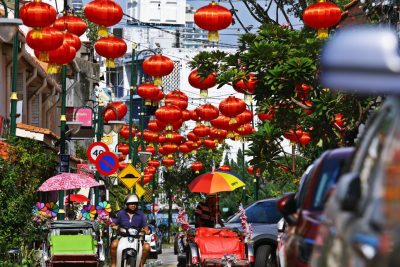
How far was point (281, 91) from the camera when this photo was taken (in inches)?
982

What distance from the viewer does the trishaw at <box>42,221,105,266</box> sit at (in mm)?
24203

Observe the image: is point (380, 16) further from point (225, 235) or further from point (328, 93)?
point (225, 235)

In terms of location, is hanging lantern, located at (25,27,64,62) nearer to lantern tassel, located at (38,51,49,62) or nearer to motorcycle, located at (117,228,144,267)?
lantern tassel, located at (38,51,49,62)

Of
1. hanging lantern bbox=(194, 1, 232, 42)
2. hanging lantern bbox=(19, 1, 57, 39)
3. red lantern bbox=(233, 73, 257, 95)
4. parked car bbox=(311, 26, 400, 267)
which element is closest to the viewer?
parked car bbox=(311, 26, 400, 267)

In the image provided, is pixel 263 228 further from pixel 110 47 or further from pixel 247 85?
pixel 110 47

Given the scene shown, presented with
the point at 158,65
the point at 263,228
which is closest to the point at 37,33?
the point at 158,65


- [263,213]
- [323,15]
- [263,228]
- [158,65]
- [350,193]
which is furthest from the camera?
[158,65]

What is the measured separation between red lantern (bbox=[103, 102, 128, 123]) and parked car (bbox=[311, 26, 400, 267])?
3496 cm

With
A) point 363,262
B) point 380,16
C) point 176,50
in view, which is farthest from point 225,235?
point 176,50

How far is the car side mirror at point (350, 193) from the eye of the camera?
700cm

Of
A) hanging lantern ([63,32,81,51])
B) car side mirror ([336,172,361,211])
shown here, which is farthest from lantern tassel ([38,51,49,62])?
car side mirror ([336,172,361,211])

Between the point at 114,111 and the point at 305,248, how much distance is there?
33.8 metres

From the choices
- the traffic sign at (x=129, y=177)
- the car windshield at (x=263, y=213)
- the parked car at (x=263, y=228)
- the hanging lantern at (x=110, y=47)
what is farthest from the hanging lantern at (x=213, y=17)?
the traffic sign at (x=129, y=177)

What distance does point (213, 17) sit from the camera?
23.8 m
